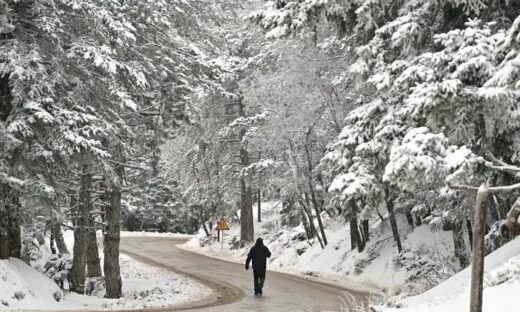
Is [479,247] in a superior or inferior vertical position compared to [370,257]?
superior

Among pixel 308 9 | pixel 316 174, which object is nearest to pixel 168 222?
pixel 316 174

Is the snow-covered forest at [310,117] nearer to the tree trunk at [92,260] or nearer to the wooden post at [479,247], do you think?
the tree trunk at [92,260]

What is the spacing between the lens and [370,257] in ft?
66.1

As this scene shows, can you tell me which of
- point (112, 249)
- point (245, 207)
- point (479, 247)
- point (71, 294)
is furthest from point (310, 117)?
point (479, 247)

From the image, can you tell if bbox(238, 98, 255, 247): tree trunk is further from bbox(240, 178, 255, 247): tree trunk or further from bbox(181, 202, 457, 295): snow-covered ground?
bbox(181, 202, 457, 295): snow-covered ground

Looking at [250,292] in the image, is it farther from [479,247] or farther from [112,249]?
[479,247]

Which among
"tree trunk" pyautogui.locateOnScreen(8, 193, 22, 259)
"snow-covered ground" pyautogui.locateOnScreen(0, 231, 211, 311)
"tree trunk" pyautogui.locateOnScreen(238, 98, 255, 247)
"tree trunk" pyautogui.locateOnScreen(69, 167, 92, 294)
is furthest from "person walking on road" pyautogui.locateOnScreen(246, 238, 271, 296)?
"tree trunk" pyautogui.locateOnScreen(238, 98, 255, 247)

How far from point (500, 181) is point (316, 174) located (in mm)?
14383

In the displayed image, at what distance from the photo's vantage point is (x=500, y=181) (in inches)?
351

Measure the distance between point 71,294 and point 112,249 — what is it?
1.74 m

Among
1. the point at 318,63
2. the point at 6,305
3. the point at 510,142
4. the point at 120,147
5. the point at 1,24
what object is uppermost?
the point at 318,63

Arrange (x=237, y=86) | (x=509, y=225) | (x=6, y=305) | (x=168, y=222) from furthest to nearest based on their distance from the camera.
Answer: (x=168, y=222)
(x=237, y=86)
(x=6, y=305)
(x=509, y=225)

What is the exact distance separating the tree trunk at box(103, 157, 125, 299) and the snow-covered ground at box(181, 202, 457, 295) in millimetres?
7146

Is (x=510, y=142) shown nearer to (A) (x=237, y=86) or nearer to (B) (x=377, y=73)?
(B) (x=377, y=73)
